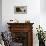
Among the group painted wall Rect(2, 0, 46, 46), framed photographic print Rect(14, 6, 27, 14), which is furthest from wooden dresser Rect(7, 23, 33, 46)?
framed photographic print Rect(14, 6, 27, 14)

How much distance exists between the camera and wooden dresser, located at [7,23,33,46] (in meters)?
5.43

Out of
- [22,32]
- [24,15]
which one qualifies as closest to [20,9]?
[24,15]

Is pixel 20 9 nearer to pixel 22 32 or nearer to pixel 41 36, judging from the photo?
pixel 22 32

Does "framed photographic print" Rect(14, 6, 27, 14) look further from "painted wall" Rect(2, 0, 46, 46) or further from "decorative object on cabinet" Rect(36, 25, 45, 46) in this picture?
"decorative object on cabinet" Rect(36, 25, 45, 46)

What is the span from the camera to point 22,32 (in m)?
5.50

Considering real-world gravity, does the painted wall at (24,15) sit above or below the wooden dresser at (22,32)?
above

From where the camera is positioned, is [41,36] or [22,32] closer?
[41,36]

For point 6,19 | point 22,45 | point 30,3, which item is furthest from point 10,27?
point 30,3

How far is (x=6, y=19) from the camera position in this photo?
5586mm

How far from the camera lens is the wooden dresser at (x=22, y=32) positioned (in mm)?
5426

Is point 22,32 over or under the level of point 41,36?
over

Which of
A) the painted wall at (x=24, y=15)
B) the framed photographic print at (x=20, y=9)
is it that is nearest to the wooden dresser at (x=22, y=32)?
the painted wall at (x=24, y=15)

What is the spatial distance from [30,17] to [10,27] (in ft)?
2.87

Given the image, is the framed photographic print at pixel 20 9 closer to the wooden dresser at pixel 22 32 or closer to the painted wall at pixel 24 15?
the painted wall at pixel 24 15
